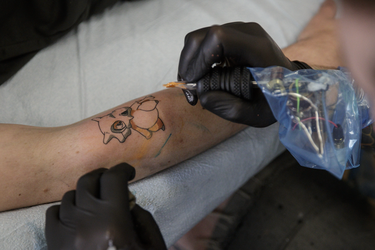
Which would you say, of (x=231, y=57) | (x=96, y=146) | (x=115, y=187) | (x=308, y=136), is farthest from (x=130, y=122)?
(x=308, y=136)

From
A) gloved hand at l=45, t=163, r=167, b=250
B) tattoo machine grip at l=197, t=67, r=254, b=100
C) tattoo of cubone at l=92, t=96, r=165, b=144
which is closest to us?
gloved hand at l=45, t=163, r=167, b=250

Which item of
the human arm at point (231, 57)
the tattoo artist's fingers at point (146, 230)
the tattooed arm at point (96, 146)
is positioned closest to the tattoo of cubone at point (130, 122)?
the tattooed arm at point (96, 146)

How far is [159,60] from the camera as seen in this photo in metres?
1.25

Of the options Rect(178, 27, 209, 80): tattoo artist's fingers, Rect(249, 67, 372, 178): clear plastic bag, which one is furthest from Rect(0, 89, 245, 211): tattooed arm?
Rect(249, 67, 372, 178): clear plastic bag

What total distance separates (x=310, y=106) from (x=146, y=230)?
58 cm

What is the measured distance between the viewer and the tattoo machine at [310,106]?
0.66 metres

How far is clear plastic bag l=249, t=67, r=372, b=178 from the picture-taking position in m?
0.66

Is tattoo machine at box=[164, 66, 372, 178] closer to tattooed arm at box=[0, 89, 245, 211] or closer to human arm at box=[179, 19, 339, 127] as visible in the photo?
human arm at box=[179, 19, 339, 127]

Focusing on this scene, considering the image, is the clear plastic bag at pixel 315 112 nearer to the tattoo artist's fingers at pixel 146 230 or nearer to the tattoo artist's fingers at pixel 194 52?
the tattoo artist's fingers at pixel 194 52

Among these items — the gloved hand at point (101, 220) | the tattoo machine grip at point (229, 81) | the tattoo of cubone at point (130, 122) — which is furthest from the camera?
the tattoo of cubone at point (130, 122)

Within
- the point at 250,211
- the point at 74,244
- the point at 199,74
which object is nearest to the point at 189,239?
the point at 250,211

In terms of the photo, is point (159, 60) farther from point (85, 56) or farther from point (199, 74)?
point (199, 74)

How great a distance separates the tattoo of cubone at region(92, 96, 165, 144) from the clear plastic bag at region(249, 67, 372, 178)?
1.36 feet

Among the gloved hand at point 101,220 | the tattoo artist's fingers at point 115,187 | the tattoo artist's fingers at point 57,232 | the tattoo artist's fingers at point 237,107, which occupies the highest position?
the tattoo artist's fingers at point 237,107
